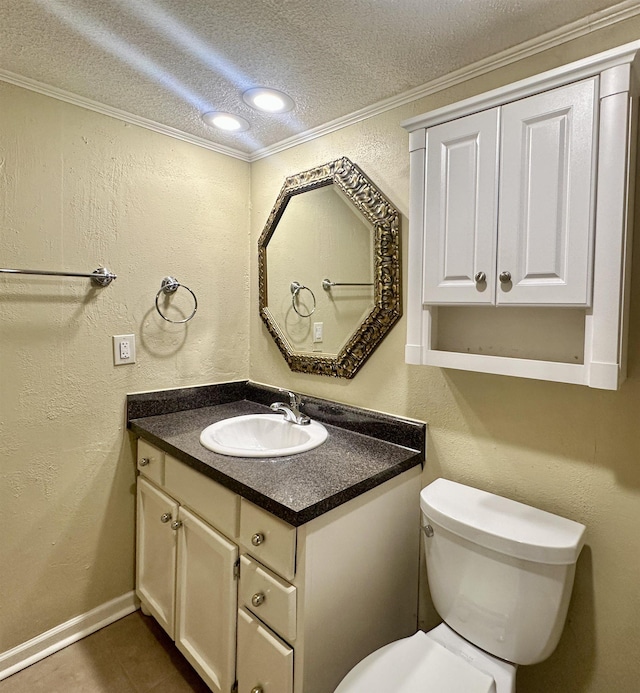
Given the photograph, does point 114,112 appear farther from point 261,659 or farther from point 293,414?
point 261,659

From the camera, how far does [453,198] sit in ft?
3.95

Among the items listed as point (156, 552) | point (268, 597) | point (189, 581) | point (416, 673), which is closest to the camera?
point (416, 673)

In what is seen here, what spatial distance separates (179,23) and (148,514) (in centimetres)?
171

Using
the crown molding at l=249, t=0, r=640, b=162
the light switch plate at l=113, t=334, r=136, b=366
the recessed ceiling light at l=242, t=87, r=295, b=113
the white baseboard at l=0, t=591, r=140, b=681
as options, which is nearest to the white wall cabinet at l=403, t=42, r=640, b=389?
the crown molding at l=249, t=0, r=640, b=162

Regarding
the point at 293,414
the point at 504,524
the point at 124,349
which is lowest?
the point at 504,524

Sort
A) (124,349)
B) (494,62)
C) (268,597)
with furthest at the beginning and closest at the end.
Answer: (124,349) < (494,62) < (268,597)

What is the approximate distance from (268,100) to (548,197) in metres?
1.07

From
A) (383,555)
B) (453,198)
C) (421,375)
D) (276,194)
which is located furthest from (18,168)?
(383,555)

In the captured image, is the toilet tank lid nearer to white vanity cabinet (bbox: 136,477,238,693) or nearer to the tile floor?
white vanity cabinet (bbox: 136,477,238,693)

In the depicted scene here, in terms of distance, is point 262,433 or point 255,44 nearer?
point 255,44

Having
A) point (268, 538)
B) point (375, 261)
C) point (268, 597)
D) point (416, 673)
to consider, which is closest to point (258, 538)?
point (268, 538)

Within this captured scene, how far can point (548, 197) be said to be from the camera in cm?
104

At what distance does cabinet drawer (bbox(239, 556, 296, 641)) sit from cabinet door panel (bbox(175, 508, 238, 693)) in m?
0.06

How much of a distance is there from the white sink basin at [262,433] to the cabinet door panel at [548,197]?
2.89 feet
